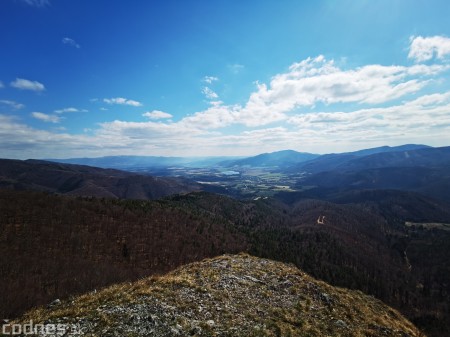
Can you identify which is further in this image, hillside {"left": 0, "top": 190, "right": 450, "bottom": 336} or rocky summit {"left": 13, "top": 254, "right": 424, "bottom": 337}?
hillside {"left": 0, "top": 190, "right": 450, "bottom": 336}

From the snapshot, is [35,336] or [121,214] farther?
[121,214]

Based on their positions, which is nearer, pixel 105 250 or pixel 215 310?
pixel 215 310

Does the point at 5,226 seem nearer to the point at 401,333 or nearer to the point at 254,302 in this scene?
the point at 254,302

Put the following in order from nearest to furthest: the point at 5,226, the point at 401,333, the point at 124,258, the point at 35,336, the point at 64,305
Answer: the point at 35,336
the point at 64,305
the point at 401,333
the point at 5,226
the point at 124,258

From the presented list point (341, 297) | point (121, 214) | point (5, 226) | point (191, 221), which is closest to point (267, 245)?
point (191, 221)

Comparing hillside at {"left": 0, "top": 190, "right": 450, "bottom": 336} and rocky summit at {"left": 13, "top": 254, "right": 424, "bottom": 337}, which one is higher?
rocky summit at {"left": 13, "top": 254, "right": 424, "bottom": 337}

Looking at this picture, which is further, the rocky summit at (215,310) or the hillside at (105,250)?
the hillside at (105,250)

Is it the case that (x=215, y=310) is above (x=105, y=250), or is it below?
above

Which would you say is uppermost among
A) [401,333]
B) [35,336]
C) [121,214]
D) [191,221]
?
[35,336]
